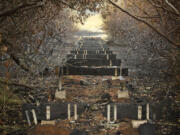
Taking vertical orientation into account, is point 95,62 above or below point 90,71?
above

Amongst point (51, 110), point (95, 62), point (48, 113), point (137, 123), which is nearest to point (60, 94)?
point (51, 110)

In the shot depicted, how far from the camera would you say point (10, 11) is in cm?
540

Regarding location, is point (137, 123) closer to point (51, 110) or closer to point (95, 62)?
point (51, 110)

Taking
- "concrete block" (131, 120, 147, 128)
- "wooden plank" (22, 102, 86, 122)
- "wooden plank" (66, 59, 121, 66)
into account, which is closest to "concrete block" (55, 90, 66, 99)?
"wooden plank" (22, 102, 86, 122)

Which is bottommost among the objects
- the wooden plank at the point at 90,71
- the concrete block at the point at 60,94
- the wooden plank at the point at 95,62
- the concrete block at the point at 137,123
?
the concrete block at the point at 137,123

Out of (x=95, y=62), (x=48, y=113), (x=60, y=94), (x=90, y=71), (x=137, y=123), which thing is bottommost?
(x=137, y=123)

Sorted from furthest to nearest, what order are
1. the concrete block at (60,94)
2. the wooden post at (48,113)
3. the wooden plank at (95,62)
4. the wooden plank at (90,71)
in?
1. the wooden plank at (95,62)
2. the wooden plank at (90,71)
3. the concrete block at (60,94)
4. the wooden post at (48,113)

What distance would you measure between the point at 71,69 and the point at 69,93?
157 cm

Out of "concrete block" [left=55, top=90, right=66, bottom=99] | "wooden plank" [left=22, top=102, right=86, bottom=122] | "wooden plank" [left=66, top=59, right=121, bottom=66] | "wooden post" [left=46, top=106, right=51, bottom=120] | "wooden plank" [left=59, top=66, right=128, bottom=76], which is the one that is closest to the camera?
"wooden post" [left=46, top=106, right=51, bottom=120]

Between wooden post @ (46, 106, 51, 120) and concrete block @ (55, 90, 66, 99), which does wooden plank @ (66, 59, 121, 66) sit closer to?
concrete block @ (55, 90, 66, 99)

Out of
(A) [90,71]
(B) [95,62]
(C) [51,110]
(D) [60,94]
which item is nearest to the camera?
(C) [51,110]

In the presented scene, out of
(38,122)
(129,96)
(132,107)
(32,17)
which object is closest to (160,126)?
(132,107)

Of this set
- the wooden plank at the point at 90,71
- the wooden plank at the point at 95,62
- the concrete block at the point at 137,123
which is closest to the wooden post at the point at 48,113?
the concrete block at the point at 137,123

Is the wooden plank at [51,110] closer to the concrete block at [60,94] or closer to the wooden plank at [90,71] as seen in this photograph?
the concrete block at [60,94]
